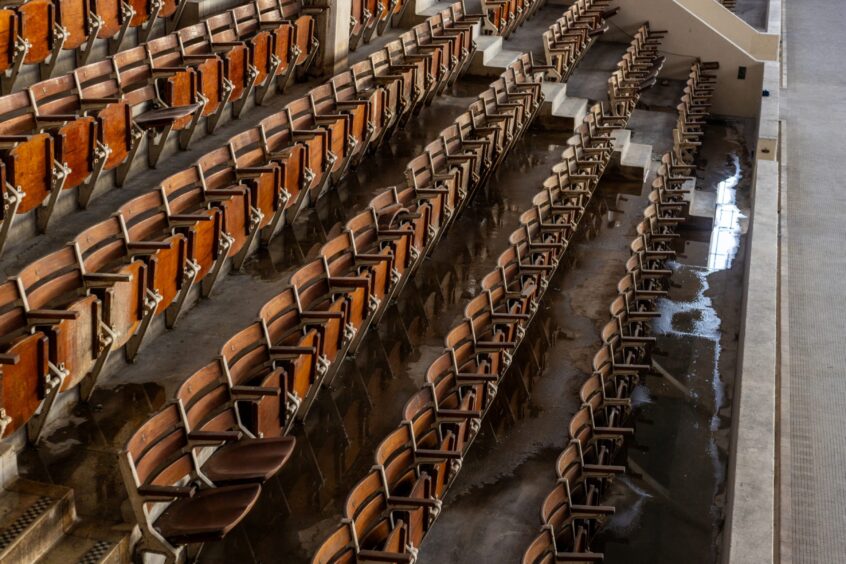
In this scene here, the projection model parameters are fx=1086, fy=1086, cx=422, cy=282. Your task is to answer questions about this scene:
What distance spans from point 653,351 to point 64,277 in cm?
122

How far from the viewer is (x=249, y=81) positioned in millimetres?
2184

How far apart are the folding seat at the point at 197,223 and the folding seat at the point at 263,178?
0.34 feet

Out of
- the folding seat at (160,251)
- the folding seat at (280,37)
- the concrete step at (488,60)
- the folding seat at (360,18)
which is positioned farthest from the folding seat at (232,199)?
the concrete step at (488,60)

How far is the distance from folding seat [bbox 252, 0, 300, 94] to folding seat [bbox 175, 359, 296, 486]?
1.16m

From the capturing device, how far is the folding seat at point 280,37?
2320mm

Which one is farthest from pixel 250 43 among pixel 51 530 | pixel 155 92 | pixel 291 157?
pixel 51 530

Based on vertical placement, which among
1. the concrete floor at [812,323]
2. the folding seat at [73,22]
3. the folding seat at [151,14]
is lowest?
the concrete floor at [812,323]

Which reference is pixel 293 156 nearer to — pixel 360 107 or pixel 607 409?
pixel 360 107

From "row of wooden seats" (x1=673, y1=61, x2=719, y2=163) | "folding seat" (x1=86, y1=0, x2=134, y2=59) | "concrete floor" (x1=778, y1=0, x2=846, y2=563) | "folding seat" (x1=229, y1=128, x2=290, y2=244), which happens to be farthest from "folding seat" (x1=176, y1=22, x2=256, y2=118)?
"row of wooden seats" (x1=673, y1=61, x2=719, y2=163)

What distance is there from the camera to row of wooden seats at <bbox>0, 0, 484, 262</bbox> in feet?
5.08

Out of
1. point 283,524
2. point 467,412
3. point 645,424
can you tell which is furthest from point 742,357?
point 283,524

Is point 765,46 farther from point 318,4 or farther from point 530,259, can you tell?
point 530,259

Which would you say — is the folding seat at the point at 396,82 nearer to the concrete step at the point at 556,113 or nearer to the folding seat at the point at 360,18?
the folding seat at the point at 360,18

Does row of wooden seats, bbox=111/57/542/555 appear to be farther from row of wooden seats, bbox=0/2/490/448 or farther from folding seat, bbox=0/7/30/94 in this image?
folding seat, bbox=0/7/30/94
